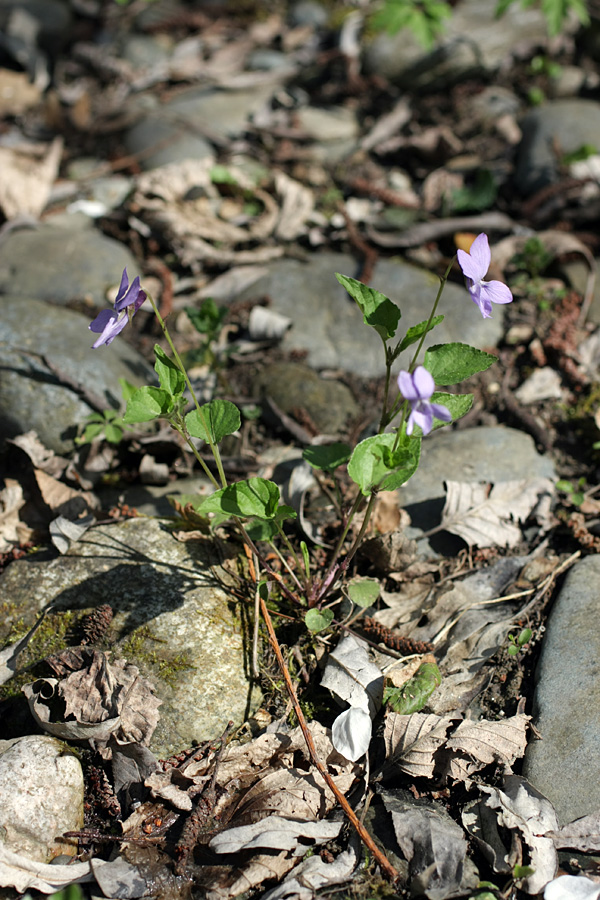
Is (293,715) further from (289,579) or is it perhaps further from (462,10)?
(462,10)

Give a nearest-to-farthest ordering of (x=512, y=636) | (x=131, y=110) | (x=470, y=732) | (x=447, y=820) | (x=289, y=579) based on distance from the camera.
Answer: (x=447, y=820), (x=470, y=732), (x=512, y=636), (x=289, y=579), (x=131, y=110)

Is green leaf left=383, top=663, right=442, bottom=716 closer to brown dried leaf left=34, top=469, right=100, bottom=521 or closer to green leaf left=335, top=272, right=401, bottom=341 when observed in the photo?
green leaf left=335, top=272, right=401, bottom=341

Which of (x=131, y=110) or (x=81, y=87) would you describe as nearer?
(x=131, y=110)

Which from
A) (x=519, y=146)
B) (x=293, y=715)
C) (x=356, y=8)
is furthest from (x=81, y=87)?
(x=293, y=715)

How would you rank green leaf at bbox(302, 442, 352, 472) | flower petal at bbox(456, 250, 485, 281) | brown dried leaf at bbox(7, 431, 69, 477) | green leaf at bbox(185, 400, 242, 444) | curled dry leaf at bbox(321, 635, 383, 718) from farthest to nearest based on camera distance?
brown dried leaf at bbox(7, 431, 69, 477) → green leaf at bbox(302, 442, 352, 472) → curled dry leaf at bbox(321, 635, 383, 718) → green leaf at bbox(185, 400, 242, 444) → flower petal at bbox(456, 250, 485, 281)

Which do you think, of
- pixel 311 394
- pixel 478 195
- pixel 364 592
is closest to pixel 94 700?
pixel 364 592

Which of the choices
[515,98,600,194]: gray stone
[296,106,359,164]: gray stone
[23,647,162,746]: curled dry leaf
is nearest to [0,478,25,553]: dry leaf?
[23,647,162,746]: curled dry leaf

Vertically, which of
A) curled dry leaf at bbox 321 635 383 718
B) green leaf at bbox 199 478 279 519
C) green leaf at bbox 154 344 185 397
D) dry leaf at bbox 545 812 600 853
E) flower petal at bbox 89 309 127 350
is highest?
flower petal at bbox 89 309 127 350
